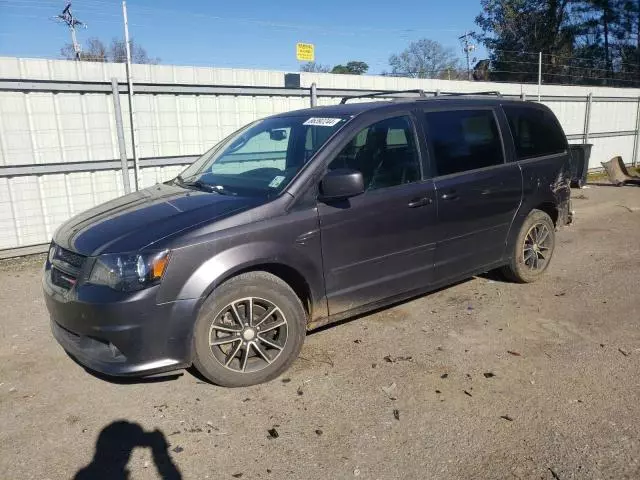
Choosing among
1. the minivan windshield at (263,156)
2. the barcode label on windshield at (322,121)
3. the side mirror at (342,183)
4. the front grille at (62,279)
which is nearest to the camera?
the front grille at (62,279)

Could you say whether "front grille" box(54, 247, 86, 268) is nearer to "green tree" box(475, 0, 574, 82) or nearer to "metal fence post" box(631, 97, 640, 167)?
"metal fence post" box(631, 97, 640, 167)

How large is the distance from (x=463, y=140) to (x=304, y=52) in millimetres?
7025

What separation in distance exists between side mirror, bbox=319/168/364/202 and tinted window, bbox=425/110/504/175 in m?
1.06

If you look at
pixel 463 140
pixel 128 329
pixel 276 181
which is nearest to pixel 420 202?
pixel 463 140

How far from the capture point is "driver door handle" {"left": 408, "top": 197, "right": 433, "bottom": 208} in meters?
4.17

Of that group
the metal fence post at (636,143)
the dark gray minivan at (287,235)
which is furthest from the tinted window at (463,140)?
the metal fence post at (636,143)

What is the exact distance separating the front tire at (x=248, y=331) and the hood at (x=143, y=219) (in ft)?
1.56

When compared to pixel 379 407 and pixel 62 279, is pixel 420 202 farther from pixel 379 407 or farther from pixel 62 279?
pixel 62 279

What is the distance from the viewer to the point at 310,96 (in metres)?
9.16

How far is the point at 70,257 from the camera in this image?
135 inches

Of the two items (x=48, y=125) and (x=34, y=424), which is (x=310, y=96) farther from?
(x=34, y=424)

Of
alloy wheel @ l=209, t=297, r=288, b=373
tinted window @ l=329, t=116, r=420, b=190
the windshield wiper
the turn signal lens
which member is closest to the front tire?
alloy wheel @ l=209, t=297, r=288, b=373

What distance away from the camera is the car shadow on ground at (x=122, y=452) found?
107 inches

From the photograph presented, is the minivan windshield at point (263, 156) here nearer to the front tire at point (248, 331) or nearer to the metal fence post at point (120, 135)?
the front tire at point (248, 331)
